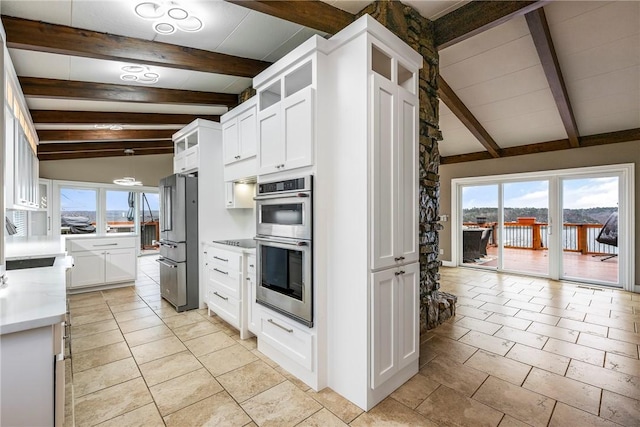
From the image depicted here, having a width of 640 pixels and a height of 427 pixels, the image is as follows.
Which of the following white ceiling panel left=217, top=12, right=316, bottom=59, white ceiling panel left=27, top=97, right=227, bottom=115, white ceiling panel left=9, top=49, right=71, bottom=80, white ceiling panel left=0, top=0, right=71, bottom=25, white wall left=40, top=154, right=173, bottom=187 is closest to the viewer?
white ceiling panel left=0, top=0, right=71, bottom=25

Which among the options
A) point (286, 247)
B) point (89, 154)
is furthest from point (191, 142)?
point (89, 154)

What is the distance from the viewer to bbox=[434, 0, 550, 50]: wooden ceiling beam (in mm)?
2592

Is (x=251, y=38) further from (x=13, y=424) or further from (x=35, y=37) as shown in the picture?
(x=13, y=424)

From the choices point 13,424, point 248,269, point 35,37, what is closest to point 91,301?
point 248,269

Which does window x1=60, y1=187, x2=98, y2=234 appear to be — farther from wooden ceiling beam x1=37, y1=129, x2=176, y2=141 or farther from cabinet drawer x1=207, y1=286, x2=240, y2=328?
cabinet drawer x1=207, y1=286, x2=240, y2=328

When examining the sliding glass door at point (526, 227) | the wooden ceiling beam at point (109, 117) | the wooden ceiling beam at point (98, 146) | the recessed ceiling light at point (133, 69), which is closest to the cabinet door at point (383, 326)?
the recessed ceiling light at point (133, 69)

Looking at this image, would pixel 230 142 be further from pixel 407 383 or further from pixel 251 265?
pixel 407 383

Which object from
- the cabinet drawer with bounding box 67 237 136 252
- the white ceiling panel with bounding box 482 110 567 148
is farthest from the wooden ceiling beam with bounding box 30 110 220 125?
the white ceiling panel with bounding box 482 110 567 148

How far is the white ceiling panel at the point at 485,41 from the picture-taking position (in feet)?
10.8

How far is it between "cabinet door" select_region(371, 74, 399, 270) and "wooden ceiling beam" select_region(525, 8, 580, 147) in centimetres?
200

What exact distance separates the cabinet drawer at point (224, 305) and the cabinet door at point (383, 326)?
5.42ft

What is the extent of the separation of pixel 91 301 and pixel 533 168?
7863mm

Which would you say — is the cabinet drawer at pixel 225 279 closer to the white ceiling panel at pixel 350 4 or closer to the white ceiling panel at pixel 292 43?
the white ceiling panel at pixel 292 43

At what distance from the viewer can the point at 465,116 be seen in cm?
499
